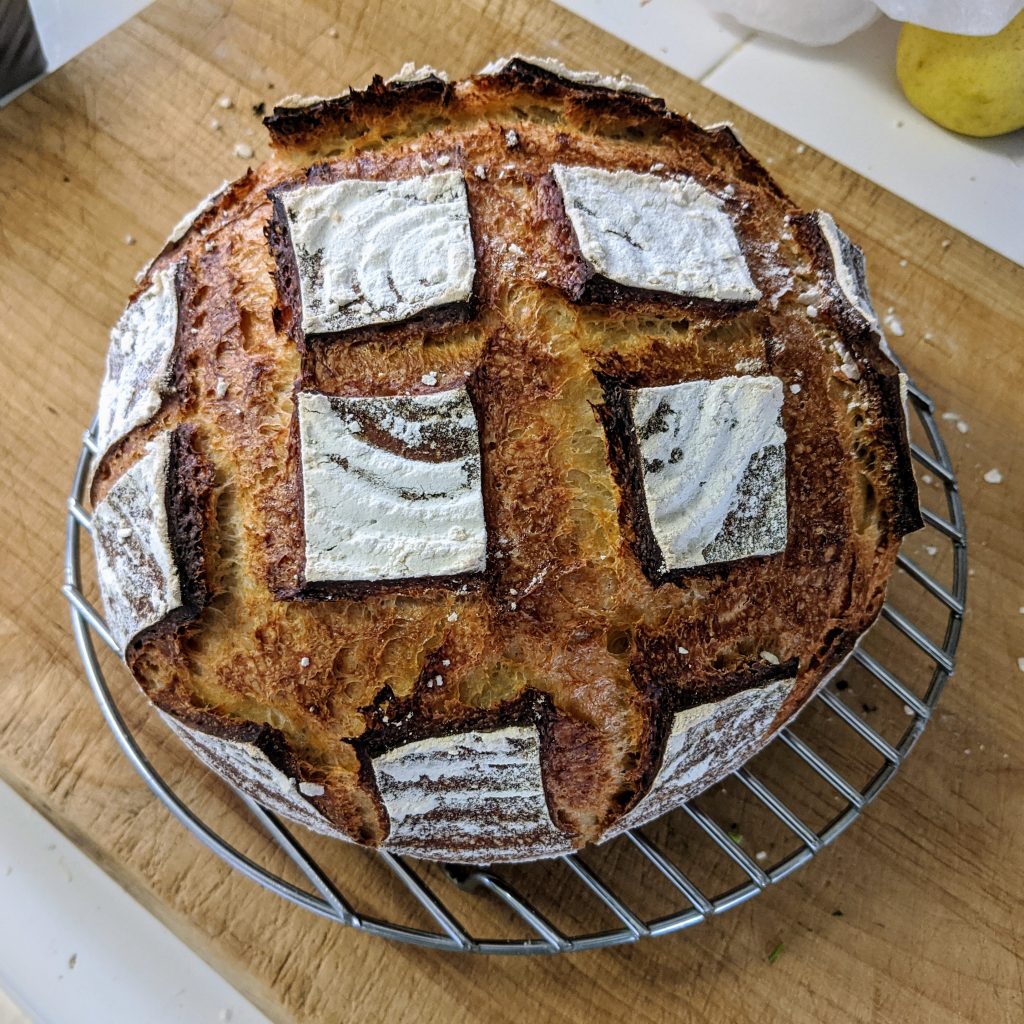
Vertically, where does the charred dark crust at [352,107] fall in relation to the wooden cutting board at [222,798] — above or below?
above

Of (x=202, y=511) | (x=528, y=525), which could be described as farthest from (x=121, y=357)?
(x=528, y=525)

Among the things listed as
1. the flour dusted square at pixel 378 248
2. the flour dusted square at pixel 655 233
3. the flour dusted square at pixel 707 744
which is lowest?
the flour dusted square at pixel 707 744

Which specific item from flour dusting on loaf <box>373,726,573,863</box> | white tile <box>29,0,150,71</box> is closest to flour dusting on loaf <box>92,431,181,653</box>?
flour dusting on loaf <box>373,726,573,863</box>

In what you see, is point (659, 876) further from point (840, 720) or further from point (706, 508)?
point (706, 508)

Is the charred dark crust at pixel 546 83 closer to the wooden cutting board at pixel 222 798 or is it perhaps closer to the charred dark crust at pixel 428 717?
the wooden cutting board at pixel 222 798

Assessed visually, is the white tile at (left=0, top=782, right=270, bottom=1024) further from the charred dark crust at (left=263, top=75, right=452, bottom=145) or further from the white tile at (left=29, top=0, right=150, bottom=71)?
the white tile at (left=29, top=0, right=150, bottom=71)

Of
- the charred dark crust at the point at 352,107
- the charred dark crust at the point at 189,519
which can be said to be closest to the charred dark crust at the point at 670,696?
the charred dark crust at the point at 189,519

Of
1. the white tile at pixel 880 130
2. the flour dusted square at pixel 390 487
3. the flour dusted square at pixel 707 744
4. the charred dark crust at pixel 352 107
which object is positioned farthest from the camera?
the white tile at pixel 880 130

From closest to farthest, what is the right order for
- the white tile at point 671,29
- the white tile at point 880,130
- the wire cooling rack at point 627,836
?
1. the wire cooling rack at point 627,836
2. the white tile at point 880,130
3. the white tile at point 671,29
